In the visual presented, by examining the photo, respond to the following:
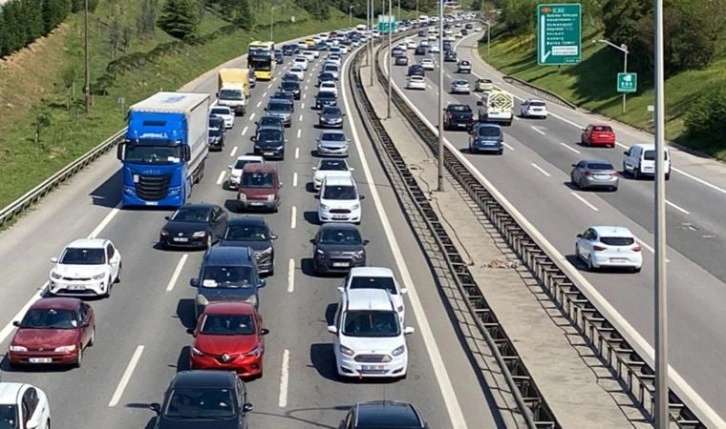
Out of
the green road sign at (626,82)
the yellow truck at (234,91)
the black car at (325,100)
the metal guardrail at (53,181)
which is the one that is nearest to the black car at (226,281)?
the metal guardrail at (53,181)

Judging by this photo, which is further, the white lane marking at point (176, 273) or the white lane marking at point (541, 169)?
the white lane marking at point (541, 169)

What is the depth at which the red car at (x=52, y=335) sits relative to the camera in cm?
2489

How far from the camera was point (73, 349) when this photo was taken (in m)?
25.1

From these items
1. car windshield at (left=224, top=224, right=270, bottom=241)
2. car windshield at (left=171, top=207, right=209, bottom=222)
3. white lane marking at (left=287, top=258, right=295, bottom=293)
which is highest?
car windshield at (left=171, top=207, right=209, bottom=222)

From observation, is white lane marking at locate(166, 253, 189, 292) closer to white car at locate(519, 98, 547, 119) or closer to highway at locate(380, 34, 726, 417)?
highway at locate(380, 34, 726, 417)

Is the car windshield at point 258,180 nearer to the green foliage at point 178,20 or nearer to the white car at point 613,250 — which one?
the white car at point 613,250

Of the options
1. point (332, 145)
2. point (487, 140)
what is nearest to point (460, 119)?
point (487, 140)

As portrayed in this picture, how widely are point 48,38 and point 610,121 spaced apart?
4203 cm

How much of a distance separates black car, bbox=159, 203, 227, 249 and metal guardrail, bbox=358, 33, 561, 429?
6921 millimetres

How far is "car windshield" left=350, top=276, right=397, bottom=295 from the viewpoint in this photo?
29906 mm

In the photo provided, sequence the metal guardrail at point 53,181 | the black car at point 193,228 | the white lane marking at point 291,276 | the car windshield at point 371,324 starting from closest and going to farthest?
1. the car windshield at point 371,324
2. the white lane marking at point 291,276
3. the black car at point 193,228
4. the metal guardrail at point 53,181

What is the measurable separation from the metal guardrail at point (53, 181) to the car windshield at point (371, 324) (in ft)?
64.2

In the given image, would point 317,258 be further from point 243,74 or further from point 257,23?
point 257,23

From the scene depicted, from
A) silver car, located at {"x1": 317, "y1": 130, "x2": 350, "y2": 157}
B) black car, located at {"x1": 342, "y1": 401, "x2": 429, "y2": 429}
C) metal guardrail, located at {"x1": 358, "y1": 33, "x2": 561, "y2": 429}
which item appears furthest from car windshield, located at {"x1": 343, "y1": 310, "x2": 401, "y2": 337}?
silver car, located at {"x1": 317, "y1": 130, "x2": 350, "y2": 157}
